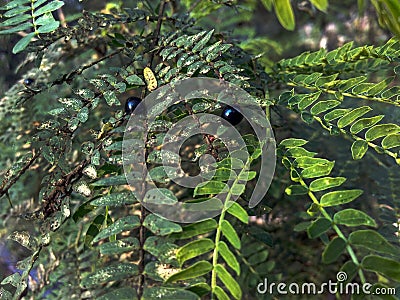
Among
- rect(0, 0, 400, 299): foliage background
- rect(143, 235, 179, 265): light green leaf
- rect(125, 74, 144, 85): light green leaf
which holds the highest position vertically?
rect(125, 74, 144, 85): light green leaf

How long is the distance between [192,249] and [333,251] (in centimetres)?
10

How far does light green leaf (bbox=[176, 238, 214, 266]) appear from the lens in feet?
1.14

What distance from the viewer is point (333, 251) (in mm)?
342

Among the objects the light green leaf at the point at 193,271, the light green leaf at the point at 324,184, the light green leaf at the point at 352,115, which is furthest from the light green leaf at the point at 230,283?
the light green leaf at the point at 352,115

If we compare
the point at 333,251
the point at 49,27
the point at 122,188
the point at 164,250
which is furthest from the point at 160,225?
the point at 122,188

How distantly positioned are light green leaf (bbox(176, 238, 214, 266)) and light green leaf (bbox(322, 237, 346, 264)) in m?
0.08

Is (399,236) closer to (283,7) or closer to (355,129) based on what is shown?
(355,129)

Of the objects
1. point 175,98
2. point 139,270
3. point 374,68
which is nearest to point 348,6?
point 374,68

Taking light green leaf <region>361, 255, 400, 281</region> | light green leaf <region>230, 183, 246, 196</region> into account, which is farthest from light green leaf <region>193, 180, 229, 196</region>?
light green leaf <region>361, 255, 400, 281</region>

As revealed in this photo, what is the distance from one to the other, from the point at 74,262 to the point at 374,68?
500mm

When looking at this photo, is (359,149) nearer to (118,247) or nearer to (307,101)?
(307,101)

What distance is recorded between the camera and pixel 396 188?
704 millimetres

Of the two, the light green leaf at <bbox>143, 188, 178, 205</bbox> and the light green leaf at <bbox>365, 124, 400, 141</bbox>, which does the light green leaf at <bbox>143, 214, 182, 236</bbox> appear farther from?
the light green leaf at <bbox>365, 124, 400, 141</bbox>

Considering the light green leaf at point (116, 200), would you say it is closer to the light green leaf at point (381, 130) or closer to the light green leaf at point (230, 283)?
the light green leaf at point (230, 283)
